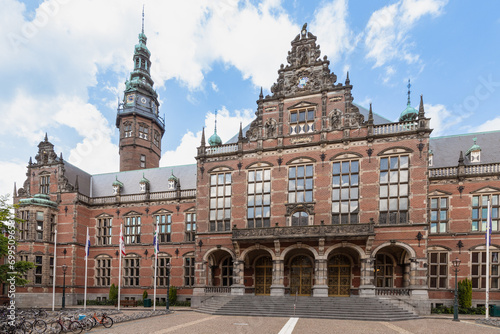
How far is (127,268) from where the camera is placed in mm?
34781

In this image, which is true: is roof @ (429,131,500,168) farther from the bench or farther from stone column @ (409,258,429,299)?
the bench

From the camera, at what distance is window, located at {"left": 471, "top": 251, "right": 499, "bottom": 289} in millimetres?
24797

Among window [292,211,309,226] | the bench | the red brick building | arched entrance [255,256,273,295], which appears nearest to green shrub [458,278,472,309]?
the red brick building

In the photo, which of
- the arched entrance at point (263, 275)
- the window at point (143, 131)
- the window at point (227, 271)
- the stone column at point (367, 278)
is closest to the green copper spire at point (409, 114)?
the stone column at point (367, 278)

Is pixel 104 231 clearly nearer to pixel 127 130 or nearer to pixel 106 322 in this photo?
pixel 127 130

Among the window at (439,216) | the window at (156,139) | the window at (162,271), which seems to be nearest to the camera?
the window at (439,216)

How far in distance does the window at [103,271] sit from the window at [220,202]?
14.2 meters

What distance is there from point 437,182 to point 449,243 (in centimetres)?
496

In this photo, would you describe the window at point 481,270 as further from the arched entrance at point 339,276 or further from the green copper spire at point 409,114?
the green copper spire at point 409,114

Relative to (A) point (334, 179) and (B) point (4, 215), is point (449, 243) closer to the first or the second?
(A) point (334, 179)

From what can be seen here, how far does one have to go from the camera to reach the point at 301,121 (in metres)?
28.6

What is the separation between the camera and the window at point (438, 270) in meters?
26.0

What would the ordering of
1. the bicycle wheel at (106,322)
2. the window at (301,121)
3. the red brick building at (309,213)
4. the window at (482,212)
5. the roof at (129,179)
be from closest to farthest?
the bicycle wheel at (106,322) < the red brick building at (309,213) < the window at (482,212) < the window at (301,121) < the roof at (129,179)

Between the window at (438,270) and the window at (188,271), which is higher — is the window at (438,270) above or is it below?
above
